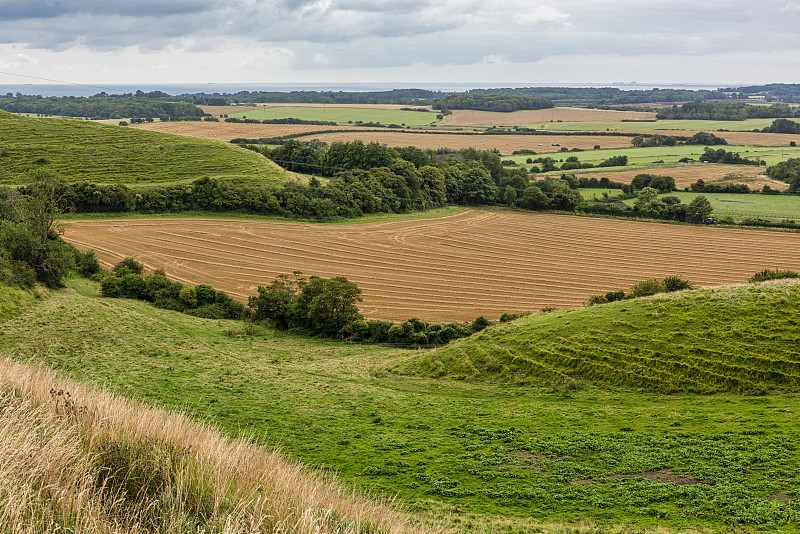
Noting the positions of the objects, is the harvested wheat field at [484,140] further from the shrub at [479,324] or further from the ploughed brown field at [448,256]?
the shrub at [479,324]

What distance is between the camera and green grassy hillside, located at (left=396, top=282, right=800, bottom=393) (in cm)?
2833

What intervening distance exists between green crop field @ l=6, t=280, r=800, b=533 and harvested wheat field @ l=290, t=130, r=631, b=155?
129597mm

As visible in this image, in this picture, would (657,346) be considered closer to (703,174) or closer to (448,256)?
(448,256)

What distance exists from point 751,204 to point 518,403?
3357 inches

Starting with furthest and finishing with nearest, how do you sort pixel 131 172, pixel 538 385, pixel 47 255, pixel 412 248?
pixel 131 172 → pixel 412 248 → pixel 47 255 → pixel 538 385

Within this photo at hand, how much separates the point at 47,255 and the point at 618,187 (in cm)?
9658

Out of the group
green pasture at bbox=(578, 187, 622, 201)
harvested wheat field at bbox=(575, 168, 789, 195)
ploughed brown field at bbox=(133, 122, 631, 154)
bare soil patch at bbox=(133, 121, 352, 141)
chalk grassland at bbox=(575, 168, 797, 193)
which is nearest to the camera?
green pasture at bbox=(578, 187, 622, 201)

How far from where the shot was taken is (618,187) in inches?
4407

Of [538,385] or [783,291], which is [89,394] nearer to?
[538,385]

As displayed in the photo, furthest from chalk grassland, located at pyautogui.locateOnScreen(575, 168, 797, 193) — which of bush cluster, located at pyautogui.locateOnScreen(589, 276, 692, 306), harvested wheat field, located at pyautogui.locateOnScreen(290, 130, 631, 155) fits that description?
bush cluster, located at pyautogui.locateOnScreen(589, 276, 692, 306)

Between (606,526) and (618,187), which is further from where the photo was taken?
(618,187)

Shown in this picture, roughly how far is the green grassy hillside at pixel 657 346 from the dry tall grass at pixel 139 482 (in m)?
22.7

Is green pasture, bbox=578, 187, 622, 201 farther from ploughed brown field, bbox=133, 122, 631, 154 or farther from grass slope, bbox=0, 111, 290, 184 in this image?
grass slope, bbox=0, 111, 290, 184

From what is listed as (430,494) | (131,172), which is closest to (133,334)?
(430,494)
